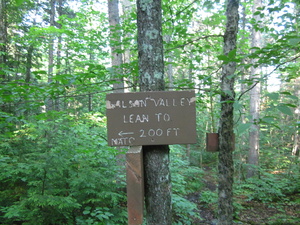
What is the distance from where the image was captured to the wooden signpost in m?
1.41

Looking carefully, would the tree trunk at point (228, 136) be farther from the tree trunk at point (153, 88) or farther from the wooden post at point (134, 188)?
the wooden post at point (134, 188)

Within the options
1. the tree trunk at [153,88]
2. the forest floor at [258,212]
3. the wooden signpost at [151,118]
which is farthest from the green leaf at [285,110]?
the forest floor at [258,212]

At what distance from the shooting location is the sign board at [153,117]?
1.42 meters

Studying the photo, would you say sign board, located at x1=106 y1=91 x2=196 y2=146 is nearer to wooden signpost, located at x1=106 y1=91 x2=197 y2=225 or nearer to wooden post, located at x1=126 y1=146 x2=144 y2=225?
wooden signpost, located at x1=106 y1=91 x2=197 y2=225

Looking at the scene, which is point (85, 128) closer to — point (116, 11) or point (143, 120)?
point (116, 11)

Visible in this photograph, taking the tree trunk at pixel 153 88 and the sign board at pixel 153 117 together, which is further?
the tree trunk at pixel 153 88

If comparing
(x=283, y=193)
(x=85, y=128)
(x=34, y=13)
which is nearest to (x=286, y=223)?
(x=283, y=193)

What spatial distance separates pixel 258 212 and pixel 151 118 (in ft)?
22.9

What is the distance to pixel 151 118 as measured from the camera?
1420mm

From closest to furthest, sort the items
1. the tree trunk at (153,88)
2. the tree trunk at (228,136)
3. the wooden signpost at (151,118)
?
the wooden signpost at (151,118)
the tree trunk at (153,88)
the tree trunk at (228,136)

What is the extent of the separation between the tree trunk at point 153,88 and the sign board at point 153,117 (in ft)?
0.63

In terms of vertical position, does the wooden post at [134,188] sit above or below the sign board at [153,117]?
below

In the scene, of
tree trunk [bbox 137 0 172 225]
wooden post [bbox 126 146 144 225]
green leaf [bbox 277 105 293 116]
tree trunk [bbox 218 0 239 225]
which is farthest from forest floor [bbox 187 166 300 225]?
green leaf [bbox 277 105 293 116]

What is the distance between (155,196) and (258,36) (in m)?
9.88
